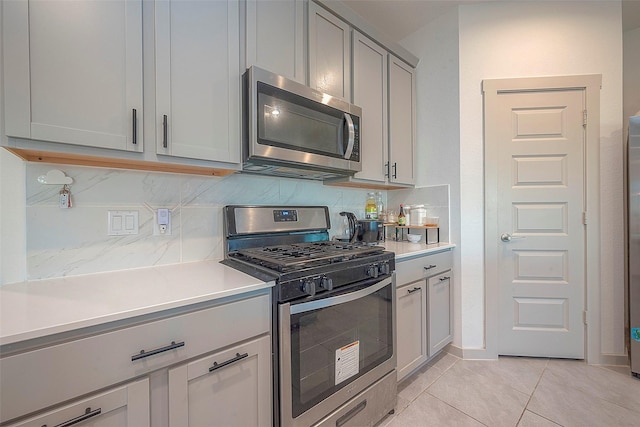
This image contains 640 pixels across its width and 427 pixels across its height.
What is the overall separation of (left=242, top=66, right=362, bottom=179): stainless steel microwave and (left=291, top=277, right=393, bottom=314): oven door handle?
2.39 feet

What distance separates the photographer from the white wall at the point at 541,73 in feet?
6.53

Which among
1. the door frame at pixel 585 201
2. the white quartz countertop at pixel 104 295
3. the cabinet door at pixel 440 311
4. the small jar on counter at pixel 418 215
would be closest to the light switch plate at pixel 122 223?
the white quartz countertop at pixel 104 295

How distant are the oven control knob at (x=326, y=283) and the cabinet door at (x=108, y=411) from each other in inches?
27.0

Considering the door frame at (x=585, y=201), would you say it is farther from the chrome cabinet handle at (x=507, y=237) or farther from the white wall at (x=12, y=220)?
the white wall at (x=12, y=220)

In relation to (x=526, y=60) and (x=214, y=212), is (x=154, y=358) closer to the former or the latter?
(x=214, y=212)

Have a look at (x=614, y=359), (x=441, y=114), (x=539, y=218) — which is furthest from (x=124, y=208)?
(x=614, y=359)

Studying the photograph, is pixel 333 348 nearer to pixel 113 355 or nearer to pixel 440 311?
pixel 113 355

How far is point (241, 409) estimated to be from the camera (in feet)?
3.27

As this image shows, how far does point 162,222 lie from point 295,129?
85 centimetres

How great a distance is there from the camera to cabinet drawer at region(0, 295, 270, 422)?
2.13ft

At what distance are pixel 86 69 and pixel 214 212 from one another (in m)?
0.81

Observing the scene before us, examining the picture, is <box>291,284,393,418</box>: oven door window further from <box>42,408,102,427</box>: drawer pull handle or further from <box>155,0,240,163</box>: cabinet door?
<box>155,0,240,163</box>: cabinet door

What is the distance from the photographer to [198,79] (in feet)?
3.95

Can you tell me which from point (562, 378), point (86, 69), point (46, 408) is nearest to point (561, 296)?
point (562, 378)
